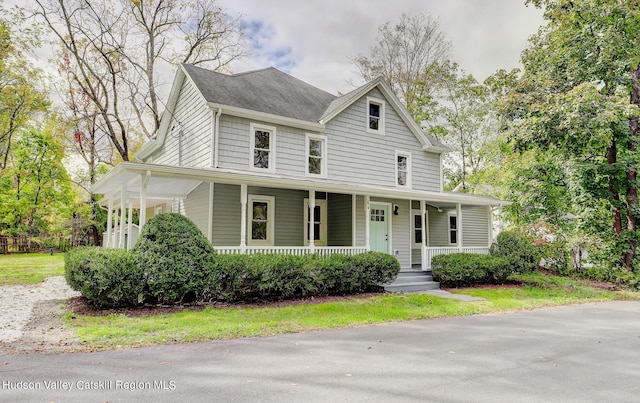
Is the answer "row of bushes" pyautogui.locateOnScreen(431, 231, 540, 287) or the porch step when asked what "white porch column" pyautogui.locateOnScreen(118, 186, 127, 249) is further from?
"row of bushes" pyautogui.locateOnScreen(431, 231, 540, 287)

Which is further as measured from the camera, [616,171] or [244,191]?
[616,171]

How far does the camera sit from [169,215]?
8758 mm

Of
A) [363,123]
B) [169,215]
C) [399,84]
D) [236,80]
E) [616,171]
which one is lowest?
[169,215]

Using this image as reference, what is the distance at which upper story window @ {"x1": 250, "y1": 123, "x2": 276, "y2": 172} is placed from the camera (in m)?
12.6

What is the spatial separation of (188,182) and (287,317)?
6002mm

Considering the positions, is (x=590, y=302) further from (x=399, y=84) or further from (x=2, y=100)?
(x=2, y=100)

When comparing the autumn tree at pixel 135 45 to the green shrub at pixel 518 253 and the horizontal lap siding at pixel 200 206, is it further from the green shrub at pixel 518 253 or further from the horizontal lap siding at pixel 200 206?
the green shrub at pixel 518 253

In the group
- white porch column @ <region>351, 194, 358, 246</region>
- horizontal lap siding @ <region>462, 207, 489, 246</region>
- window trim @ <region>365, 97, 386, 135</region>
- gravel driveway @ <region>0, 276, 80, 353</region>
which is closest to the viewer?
gravel driveway @ <region>0, 276, 80, 353</region>

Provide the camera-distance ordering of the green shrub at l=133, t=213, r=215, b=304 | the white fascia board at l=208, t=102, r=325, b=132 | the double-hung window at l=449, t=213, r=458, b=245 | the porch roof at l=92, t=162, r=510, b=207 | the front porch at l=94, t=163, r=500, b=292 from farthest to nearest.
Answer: the double-hung window at l=449, t=213, r=458, b=245
the white fascia board at l=208, t=102, r=325, b=132
the front porch at l=94, t=163, r=500, b=292
the porch roof at l=92, t=162, r=510, b=207
the green shrub at l=133, t=213, r=215, b=304

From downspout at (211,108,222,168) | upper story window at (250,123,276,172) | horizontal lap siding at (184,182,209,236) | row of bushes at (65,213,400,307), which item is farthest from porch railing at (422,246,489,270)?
downspout at (211,108,222,168)

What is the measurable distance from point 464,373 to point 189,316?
515 centimetres

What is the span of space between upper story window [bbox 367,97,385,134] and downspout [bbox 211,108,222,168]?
6.18 meters

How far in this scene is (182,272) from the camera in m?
8.20

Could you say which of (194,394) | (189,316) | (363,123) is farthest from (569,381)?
(363,123)
